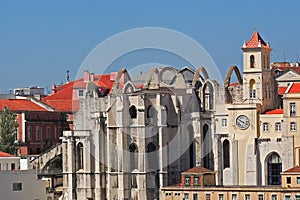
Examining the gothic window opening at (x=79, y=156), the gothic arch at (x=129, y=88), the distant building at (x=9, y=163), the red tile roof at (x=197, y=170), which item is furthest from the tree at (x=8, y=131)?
the red tile roof at (x=197, y=170)

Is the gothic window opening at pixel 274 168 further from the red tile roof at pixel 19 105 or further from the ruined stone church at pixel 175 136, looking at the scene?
the red tile roof at pixel 19 105

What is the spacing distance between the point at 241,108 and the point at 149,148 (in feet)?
27.0

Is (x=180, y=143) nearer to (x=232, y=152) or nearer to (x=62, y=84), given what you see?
(x=232, y=152)

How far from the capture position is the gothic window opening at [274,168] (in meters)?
101

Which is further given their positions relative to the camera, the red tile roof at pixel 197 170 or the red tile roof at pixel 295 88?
the red tile roof at pixel 295 88

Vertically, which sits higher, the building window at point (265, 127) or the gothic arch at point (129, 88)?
the gothic arch at point (129, 88)

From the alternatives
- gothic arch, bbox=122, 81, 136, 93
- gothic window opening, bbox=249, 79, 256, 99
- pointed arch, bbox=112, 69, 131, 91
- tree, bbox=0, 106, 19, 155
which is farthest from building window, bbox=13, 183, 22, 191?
tree, bbox=0, 106, 19, 155

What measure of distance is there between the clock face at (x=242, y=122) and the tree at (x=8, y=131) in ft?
76.5

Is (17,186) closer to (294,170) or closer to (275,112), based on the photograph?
(294,170)

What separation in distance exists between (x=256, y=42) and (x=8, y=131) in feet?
83.7

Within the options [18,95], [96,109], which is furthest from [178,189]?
[18,95]

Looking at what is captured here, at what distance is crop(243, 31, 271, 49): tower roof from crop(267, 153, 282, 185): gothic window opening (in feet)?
30.0

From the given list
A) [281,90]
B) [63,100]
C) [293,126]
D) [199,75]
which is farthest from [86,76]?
[293,126]

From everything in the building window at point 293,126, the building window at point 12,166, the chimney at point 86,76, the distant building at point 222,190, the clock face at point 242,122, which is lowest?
the distant building at point 222,190
